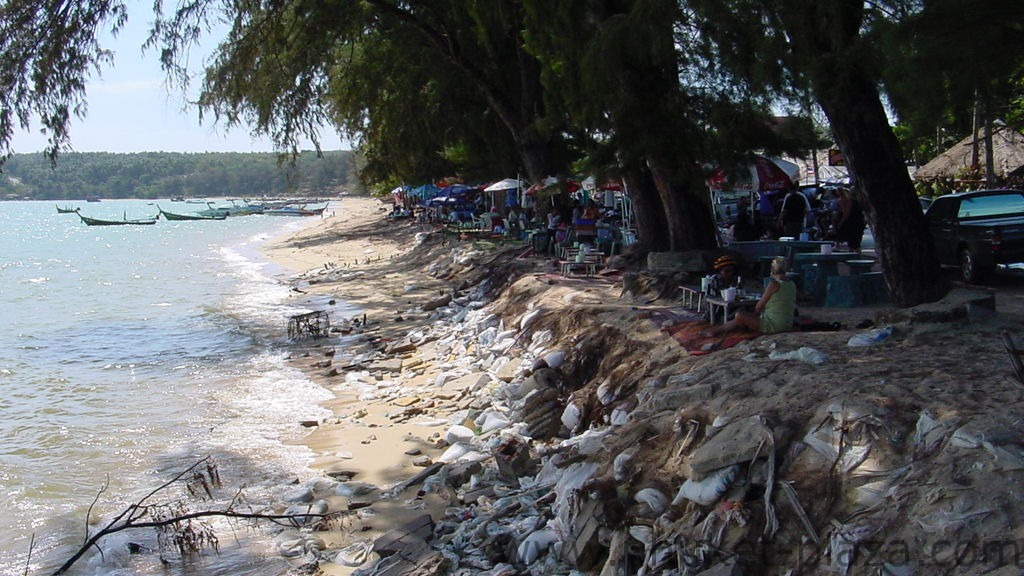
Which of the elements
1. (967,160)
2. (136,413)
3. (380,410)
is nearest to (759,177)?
(380,410)

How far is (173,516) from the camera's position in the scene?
312 inches

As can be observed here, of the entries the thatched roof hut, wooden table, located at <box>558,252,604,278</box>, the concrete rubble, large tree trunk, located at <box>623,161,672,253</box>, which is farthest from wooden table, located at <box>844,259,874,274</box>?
the thatched roof hut

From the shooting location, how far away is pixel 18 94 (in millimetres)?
14102

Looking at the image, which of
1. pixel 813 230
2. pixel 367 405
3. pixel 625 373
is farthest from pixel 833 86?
pixel 813 230

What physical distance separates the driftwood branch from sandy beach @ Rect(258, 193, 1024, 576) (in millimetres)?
465

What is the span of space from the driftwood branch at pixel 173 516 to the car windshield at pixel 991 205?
10741 millimetres

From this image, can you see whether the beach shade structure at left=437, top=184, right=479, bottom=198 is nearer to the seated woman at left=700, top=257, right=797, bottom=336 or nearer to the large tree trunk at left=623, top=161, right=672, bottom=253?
the large tree trunk at left=623, top=161, right=672, bottom=253

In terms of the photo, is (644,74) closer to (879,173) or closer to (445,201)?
(879,173)

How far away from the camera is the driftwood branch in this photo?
6648 mm

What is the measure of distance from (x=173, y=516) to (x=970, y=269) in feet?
36.2

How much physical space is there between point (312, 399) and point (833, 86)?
845 cm

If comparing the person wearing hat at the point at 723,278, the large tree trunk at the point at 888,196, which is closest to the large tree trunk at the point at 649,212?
the person wearing hat at the point at 723,278

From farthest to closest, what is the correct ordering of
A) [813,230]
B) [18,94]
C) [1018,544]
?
[813,230] → [18,94] → [1018,544]

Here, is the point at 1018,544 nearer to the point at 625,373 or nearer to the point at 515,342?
the point at 625,373
